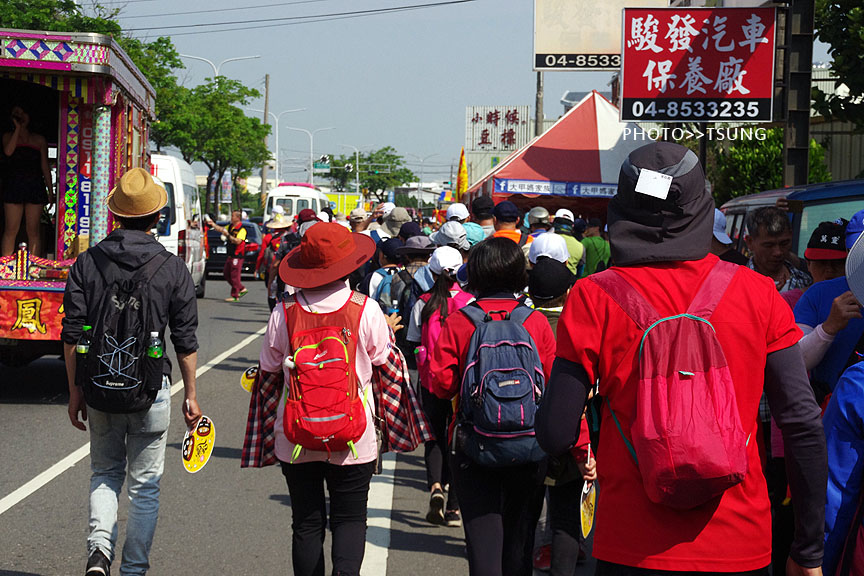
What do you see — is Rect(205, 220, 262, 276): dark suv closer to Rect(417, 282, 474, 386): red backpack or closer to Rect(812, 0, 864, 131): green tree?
Rect(812, 0, 864, 131): green tree

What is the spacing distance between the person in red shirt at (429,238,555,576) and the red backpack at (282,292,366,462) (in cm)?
46

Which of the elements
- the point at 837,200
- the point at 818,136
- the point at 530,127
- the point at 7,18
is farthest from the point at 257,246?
the point at 530,127

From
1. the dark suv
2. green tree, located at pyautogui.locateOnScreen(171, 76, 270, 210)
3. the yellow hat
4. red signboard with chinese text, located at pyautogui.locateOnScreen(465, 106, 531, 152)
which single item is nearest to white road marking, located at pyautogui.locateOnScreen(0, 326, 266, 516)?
the yellow hat

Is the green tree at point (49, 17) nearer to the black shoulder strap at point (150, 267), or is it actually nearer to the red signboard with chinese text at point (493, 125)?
the black shoulder strap at point (150, 267)

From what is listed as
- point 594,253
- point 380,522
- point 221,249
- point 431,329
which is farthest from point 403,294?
point 221,249

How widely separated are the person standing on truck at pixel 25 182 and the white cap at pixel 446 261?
21.8ft

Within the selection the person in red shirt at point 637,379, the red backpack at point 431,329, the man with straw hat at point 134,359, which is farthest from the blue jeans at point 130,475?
the person in red shirt at point 637,379

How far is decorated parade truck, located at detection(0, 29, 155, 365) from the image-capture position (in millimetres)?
9375

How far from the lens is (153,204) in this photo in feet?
15.6

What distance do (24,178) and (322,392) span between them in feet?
27.0

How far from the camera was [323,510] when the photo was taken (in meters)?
4.30

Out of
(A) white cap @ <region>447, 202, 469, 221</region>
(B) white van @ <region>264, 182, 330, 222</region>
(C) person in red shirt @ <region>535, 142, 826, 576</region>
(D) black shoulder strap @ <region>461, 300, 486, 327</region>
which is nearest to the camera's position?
(C) person in red shirt @ <region>535, 142, 826, 576</region>

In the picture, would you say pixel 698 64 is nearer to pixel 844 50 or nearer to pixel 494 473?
pixel 844 50

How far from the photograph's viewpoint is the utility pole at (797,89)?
1298 cm
